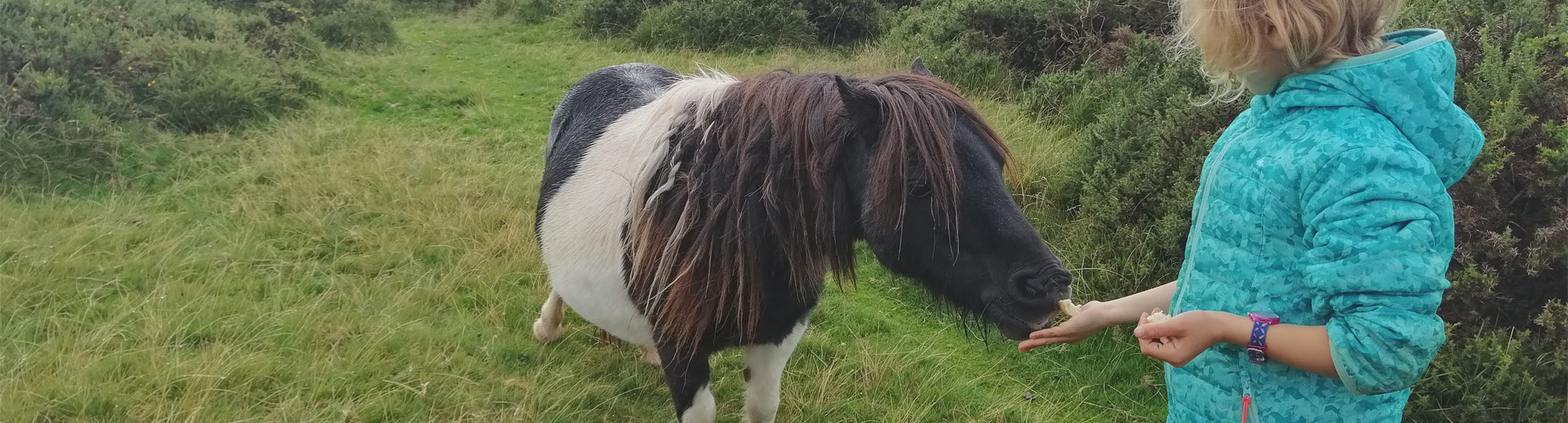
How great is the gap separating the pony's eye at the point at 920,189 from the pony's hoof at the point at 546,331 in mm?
2353

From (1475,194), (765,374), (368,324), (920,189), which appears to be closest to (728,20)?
(368,324)

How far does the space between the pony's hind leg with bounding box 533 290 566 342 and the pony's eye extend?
87.1 inches

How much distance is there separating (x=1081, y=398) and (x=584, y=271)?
2155 mm

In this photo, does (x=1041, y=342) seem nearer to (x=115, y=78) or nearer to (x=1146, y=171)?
(x=1146, y=171)

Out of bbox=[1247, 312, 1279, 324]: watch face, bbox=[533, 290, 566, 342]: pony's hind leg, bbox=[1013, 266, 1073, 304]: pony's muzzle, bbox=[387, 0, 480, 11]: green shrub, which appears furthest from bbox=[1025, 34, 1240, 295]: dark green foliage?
bbox=[387, 0, 480, 11]: green shrub

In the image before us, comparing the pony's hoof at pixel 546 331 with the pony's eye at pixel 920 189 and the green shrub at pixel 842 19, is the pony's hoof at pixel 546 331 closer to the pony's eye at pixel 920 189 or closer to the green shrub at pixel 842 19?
the pony's eye at pixel 920 189

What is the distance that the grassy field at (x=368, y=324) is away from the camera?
3.07m

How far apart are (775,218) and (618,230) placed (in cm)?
63

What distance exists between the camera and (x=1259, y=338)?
1.28m

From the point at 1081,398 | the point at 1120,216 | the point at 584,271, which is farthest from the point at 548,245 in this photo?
the point at 1120,216

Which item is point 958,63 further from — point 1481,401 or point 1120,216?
point 1481,401

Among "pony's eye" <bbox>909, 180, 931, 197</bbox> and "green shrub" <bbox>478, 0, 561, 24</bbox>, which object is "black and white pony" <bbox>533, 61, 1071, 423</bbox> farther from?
"green shrub" <bbox>478, 0, 561, 24</bbox>

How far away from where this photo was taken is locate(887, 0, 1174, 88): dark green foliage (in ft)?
21.3

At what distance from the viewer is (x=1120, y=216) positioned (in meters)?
3.91
